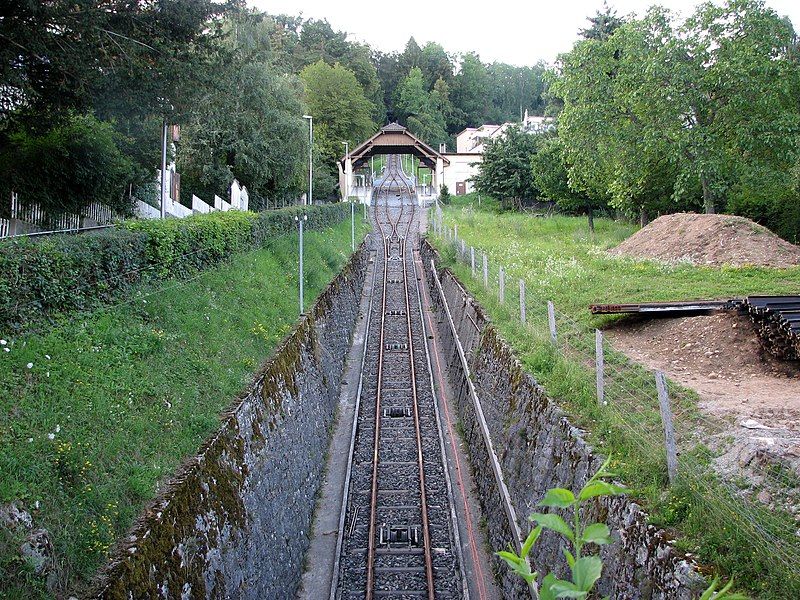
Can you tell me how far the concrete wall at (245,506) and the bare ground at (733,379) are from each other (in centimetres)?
594

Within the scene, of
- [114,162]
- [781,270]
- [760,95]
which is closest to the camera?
[781,270]

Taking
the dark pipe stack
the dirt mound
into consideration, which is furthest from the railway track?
the dirt mound

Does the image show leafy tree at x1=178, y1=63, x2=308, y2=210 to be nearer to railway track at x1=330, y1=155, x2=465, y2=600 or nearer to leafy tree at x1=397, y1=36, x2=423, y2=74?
railway track at x1=330, y1=155, x2=465, y2=600

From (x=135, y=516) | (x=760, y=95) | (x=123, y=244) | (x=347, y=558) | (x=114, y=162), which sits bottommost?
(x=347, y=558)

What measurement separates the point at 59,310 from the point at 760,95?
25.1m

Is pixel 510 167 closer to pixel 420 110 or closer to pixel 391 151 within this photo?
pixel 391 151

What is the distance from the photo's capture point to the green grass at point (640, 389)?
5910mm

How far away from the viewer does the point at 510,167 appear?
168ft

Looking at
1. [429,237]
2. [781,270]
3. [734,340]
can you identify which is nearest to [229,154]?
[429,237]

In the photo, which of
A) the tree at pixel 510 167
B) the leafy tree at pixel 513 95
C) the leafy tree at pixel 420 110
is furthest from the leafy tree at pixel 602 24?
the leafy tree at pixel 513 95

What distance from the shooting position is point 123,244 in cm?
1262

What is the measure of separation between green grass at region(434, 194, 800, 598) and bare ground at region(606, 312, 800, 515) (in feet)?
1.21

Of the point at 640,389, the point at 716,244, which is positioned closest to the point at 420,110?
the point at 716,244

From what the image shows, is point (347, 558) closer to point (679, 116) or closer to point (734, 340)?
point (734, 340)
